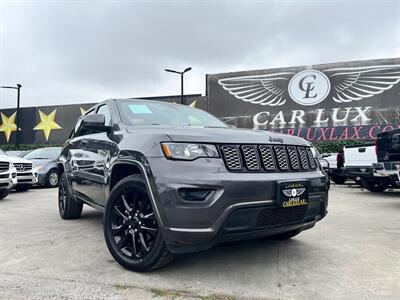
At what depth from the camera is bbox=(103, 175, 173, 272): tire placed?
2.93 meters

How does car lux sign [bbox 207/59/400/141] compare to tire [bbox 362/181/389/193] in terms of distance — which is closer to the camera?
tire [bbox 362/181/389/193]

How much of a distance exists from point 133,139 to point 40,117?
27.1 metres

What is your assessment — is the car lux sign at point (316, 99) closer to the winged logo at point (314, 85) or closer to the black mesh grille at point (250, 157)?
the winged logo at point (314, 85)

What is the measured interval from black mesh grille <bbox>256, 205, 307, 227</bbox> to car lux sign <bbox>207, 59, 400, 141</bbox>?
19846 millimetres

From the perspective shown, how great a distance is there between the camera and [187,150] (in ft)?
9.16

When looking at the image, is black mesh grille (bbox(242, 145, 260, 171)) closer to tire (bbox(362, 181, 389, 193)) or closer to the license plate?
the license plate

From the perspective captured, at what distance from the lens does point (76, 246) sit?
398 centimetres

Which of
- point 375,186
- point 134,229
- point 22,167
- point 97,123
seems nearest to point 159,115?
point 97,123

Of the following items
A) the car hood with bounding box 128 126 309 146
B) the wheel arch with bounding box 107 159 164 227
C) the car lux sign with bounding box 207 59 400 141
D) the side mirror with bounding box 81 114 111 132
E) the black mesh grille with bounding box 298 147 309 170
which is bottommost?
the wheel arch with bounding box 107 159 164 227

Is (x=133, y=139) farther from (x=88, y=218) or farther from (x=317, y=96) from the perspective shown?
(x=317, y=96)

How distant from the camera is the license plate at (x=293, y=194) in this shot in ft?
9.48

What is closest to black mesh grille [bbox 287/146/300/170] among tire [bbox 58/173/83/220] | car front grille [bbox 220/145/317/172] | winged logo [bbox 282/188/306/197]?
car front grille [bbox 220/145/317/172]

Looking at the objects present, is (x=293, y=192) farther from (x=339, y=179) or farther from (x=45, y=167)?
(x=339, y=179)

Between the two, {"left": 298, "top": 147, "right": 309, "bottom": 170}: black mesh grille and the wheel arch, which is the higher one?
{"left": 298, "top": 147, "right": 309, "bottom": 170}: black mesh grille
